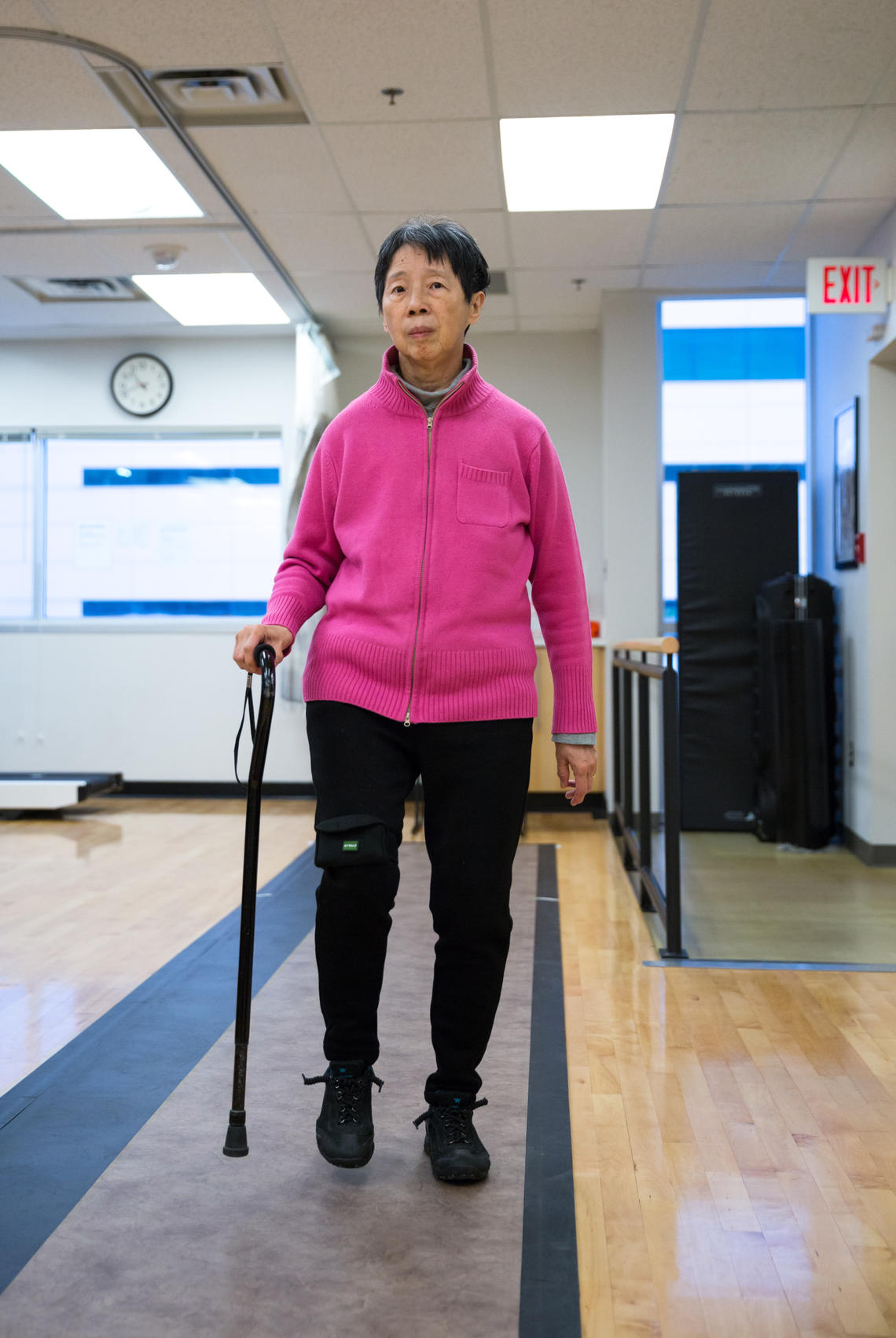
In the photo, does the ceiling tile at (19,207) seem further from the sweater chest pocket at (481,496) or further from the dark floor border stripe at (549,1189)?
the dark floor border stripe at (549,1189)

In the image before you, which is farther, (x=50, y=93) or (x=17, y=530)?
(x=17, y=530)

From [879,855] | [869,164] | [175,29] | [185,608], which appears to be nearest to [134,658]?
[185,608]

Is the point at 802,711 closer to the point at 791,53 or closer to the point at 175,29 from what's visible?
the point at 791,53

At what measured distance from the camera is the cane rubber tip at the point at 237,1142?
1.56m

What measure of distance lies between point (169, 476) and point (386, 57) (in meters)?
3.51

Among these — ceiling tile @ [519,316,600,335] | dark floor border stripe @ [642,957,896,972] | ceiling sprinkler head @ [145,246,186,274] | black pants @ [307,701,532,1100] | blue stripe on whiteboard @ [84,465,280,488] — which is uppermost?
ceiling tile @ [519,316,600,335]

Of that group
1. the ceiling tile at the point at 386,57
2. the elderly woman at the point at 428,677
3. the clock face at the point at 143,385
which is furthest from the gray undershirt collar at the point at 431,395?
the clock face at the point at 143,385

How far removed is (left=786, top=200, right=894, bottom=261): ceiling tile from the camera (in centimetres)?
422

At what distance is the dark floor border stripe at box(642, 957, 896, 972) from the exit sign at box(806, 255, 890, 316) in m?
2.32

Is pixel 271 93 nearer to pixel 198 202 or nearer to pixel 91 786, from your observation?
pixel 198 202

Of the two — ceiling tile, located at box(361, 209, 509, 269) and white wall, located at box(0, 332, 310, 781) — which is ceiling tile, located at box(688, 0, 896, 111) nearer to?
ceiling tile, located at box(361, 209, 509, 269)

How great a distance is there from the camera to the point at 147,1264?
1434 mm

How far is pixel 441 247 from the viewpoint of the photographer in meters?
1.63

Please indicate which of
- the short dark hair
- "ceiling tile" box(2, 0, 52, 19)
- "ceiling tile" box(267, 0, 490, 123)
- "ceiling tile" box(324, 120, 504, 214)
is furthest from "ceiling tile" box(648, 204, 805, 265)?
the short dark hair
